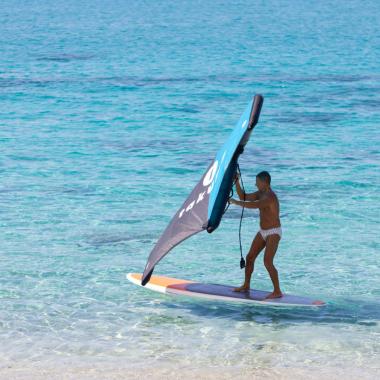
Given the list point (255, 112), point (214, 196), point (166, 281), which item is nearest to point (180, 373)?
point (214, 196)

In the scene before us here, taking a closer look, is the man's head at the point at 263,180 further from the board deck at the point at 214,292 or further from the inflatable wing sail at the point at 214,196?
the board deck at the point at 214,292

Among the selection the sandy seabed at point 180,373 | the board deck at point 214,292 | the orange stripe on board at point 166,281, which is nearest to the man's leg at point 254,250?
the board deck at point 214,292

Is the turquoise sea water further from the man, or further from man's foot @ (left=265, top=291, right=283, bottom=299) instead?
the man

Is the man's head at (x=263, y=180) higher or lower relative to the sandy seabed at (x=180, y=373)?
higher

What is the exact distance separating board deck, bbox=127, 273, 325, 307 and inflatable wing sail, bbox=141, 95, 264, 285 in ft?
5.39

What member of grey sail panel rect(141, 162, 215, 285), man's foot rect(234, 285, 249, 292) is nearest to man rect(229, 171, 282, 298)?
man's foot rect(234, 285, 249, 292)

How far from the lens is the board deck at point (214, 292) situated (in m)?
12.4

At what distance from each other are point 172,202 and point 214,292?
21.1 feet

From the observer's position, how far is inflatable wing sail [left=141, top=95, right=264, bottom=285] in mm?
10484

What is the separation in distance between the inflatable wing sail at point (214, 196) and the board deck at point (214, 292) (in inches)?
64.7

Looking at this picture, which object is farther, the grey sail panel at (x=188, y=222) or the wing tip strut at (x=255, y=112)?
the grey sail panel at (x=188, y=222)

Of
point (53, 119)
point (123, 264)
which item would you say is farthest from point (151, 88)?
point (123, 264)

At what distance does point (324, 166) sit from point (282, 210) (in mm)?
4464

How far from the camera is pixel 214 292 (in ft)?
42.1
